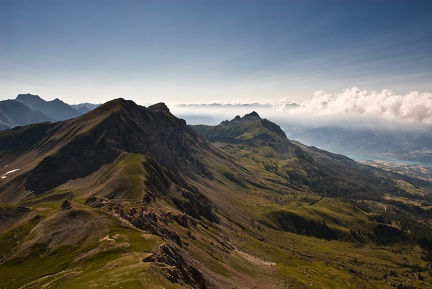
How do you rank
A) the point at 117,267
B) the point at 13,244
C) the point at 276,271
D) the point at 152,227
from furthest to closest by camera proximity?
1. the point at 276,271
2. the point at 152,227
3. the point at 13,244
4. the point at 117,267

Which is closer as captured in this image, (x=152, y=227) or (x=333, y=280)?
(x=152, y=227)

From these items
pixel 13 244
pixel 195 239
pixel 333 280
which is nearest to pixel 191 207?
pixel 195 239

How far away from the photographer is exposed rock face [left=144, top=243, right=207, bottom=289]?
228 feet

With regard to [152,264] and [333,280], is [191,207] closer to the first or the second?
[333,280]

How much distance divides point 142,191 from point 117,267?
→ 105 meters

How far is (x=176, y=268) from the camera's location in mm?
74438

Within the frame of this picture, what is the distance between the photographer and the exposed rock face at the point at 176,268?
228 feet

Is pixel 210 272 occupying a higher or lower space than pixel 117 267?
lower

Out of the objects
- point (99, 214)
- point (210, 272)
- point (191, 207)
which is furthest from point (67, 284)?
point (191, 207)

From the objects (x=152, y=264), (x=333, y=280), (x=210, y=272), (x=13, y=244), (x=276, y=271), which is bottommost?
(x=333, y=280)

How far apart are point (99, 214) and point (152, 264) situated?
45485 millimetres

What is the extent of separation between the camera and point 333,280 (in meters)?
184

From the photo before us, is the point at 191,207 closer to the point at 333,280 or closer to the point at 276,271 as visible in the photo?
the point at 276,271

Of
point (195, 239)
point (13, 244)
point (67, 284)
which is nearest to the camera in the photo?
point (67, 284)
